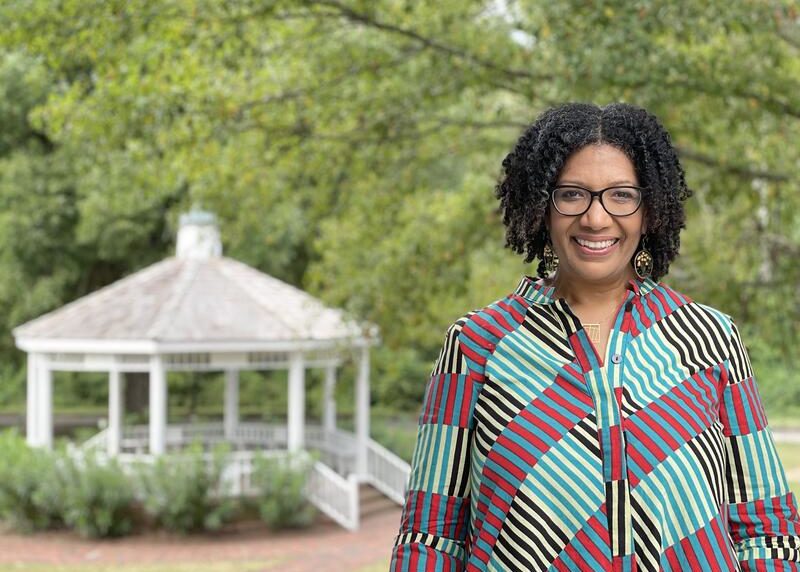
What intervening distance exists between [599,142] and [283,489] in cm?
1424

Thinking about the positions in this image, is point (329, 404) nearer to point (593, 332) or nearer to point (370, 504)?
point (370, 504)

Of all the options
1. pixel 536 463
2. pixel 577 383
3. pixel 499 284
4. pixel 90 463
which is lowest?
pixel 90 463

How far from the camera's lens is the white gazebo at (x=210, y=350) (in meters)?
17.0

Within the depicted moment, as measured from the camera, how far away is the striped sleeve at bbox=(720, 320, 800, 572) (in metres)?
1.98

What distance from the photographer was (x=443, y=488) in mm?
2074

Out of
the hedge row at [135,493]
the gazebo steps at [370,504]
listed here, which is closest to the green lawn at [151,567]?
the hedge row at [135,493]

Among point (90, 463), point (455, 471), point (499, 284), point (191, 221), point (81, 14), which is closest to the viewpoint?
point (455, 471)

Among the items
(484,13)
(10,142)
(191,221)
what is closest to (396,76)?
(484,13)

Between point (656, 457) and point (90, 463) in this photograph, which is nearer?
point (656, 457)

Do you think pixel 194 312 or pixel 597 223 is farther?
pixel 194 312

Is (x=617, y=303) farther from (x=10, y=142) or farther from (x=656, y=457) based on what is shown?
(x=10, y=142)

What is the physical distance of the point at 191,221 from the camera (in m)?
19.1

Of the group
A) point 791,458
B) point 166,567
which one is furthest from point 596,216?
point 791,458

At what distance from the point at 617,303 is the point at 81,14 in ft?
24.5
